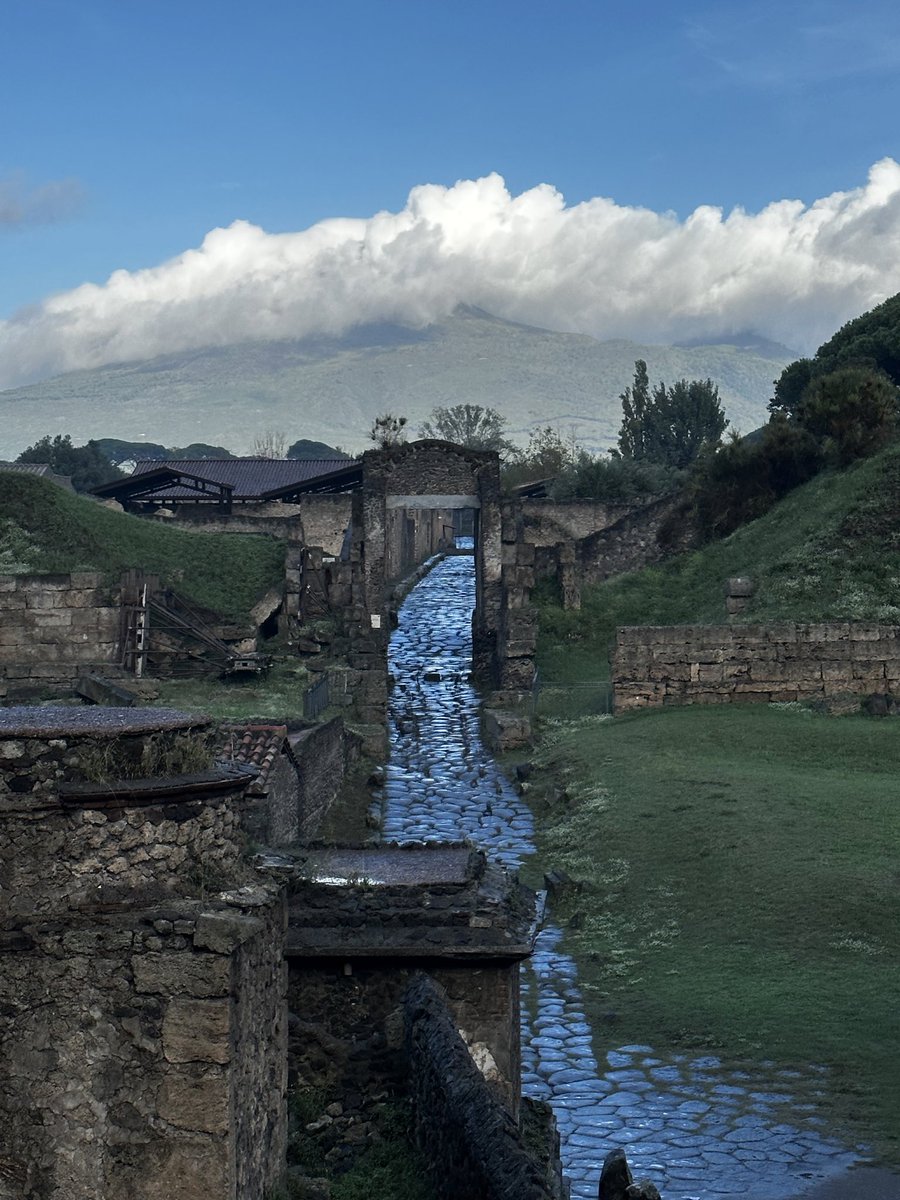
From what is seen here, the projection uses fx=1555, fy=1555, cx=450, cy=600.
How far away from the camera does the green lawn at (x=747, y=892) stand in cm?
1271

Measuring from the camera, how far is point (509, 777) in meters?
26.8

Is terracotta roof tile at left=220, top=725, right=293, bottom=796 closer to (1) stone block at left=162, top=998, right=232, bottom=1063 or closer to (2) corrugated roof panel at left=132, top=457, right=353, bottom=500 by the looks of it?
(1) stone block at left=162, top=998, right=232, bottom=1063

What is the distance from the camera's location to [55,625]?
3459 cm

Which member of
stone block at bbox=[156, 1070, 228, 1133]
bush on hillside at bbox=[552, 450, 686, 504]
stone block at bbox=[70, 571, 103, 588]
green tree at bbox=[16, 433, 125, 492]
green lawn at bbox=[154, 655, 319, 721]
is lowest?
stone block at bbox=[156, 1070, 228, 1133]

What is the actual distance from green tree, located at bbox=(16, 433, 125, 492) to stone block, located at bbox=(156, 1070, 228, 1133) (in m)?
74.8

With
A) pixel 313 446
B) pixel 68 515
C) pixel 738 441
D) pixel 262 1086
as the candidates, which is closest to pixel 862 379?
pixel 738 441

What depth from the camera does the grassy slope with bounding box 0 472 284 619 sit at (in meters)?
38.5

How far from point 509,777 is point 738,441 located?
69.6 ft

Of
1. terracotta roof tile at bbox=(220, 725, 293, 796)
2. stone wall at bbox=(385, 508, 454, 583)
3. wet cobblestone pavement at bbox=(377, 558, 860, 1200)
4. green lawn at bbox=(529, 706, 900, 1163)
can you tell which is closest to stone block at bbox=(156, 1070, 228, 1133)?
wet cobblestone pavement at bbox=(377, 558, 860, 1200)

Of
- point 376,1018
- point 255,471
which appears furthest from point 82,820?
point 255,471

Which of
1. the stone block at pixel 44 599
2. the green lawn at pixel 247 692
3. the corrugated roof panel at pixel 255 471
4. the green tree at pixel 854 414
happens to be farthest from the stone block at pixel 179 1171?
the corrugated roof panel at pixel 255 471

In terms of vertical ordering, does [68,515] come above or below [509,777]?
above

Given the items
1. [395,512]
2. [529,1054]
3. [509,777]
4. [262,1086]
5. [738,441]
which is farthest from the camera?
[395,512]

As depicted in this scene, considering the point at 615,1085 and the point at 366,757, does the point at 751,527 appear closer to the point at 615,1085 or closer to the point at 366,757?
the point at 366,757
